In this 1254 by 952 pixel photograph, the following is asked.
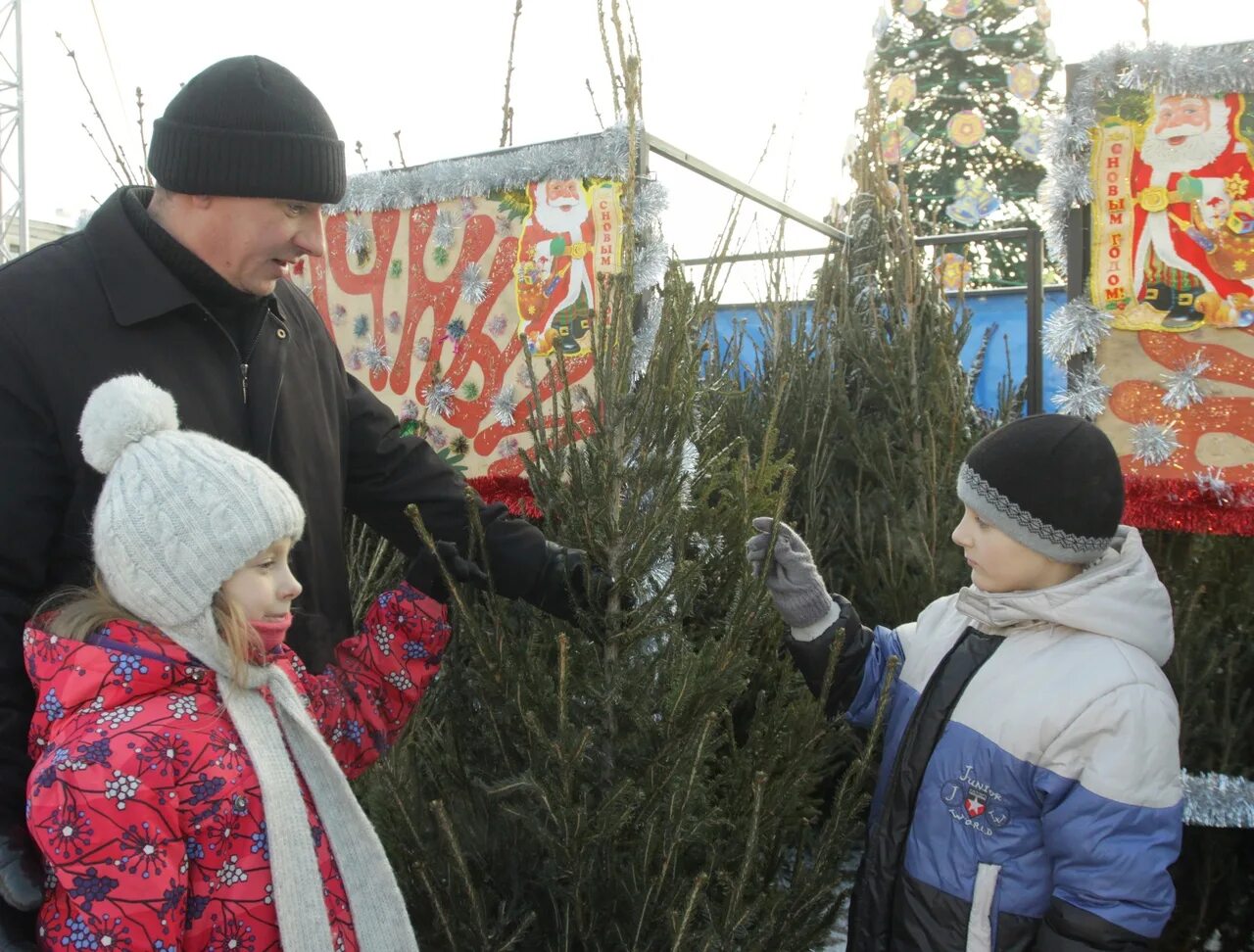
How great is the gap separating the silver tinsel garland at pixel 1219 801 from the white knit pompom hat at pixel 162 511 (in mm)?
2630

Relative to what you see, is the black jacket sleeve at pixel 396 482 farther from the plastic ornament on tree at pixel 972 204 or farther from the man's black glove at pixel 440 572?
the plastic ornament on tree at pixel 972 204

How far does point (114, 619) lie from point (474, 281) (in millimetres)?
2617

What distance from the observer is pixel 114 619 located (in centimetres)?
168

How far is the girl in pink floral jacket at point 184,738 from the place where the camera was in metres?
1.49

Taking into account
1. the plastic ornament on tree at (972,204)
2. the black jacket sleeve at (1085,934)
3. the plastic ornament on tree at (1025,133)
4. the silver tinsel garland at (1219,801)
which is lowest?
the silver tinsel garland at (1219,801)

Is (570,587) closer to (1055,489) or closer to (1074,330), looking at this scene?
(1055,489)

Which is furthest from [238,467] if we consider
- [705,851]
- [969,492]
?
[969,492]

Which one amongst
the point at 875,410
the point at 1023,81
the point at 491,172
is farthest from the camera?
the point at 1023,81

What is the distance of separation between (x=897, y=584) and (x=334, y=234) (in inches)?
112

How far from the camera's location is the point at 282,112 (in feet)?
6.74

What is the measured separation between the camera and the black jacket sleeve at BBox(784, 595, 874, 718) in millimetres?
2291

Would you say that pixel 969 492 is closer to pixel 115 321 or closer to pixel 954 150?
pixel 115 321

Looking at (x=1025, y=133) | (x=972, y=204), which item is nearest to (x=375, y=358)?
(x=972, y=204)

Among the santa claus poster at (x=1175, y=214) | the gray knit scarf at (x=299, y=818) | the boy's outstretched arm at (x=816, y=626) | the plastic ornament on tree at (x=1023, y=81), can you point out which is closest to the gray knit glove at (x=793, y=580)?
the boy's outstretched arm at (x=816, y=626)
